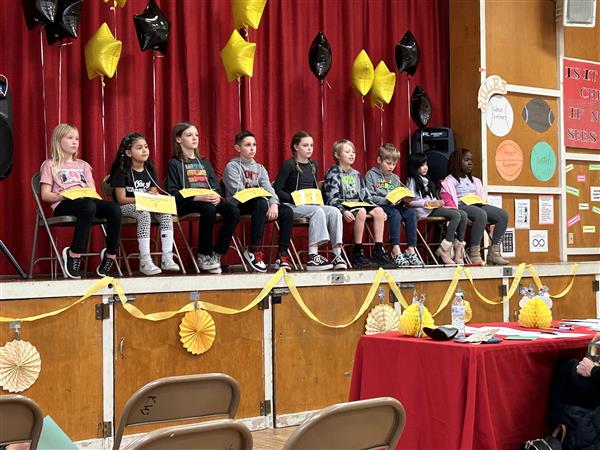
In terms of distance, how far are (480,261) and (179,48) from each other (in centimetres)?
316

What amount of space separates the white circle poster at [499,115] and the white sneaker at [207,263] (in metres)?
3.47

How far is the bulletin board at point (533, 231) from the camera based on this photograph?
8133 millimetres

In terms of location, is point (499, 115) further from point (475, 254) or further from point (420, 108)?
point (475, 254)

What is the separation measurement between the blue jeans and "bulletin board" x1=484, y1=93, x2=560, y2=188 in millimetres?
1249

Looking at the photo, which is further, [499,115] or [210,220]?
[499,115]

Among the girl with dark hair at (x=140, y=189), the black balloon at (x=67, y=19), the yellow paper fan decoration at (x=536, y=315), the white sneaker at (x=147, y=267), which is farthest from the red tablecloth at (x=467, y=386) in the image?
the black balloon at (x=67, y=19)

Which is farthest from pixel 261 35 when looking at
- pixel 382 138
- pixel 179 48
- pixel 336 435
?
pixel 336 435

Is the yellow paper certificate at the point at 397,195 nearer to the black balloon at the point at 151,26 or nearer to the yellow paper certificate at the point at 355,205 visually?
the yellow paper certificate at the point at 355,205

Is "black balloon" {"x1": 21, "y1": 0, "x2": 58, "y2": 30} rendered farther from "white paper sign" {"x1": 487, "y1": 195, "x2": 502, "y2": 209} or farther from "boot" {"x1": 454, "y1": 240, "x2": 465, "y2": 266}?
"white paper sign" {"x1": 487, "y1": 195, "x2": 502, "y2": 209}

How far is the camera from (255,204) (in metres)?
6.01

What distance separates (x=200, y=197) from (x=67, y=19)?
1493 millimetres

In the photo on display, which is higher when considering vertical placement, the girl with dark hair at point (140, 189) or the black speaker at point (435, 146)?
the black speaker at point (435, 146)

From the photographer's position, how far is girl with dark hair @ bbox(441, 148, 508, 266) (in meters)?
7.43

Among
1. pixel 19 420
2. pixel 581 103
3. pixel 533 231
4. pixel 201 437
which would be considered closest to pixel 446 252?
pixel 533 231
